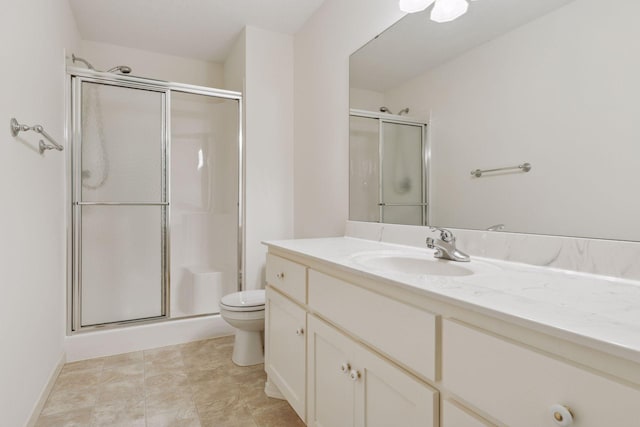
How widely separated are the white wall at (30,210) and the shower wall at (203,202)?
2.97 feet

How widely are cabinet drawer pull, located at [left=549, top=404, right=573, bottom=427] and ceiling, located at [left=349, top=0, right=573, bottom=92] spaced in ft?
3.70

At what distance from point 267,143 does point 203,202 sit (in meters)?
0.85

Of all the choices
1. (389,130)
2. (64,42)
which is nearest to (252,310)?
(389,130)

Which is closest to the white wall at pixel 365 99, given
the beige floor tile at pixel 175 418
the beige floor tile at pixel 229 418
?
the beige floor tile at pixel 229 418

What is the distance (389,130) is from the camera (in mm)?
1792

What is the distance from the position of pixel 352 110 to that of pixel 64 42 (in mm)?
1835

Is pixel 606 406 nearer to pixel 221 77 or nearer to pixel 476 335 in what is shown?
pixel 476 335

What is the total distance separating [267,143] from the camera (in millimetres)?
2678

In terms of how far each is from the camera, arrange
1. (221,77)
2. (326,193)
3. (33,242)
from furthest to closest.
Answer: (221,77)
(326,193)
(33,242)

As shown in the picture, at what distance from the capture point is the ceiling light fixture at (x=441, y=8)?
1410mm

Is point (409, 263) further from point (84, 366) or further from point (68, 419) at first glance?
point (84, 366)

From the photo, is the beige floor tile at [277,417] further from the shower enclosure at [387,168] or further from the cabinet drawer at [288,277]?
the shower enclosure at [387,168]

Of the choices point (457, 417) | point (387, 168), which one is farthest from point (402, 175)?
point (457, 417)

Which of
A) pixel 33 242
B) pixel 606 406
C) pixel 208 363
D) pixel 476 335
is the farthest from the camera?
pixel 208 363
